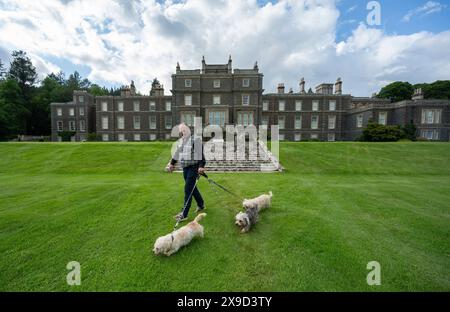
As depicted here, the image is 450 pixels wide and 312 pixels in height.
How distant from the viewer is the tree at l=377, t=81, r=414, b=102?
52906 millimetres

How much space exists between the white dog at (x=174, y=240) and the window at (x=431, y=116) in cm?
4241

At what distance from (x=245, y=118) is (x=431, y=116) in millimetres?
28914

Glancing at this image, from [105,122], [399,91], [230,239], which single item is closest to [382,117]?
[399,91]

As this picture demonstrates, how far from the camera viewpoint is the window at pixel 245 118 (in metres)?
34.1

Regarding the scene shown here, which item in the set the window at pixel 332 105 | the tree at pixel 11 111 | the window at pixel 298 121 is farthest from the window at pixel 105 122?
the window at pixel 332 105

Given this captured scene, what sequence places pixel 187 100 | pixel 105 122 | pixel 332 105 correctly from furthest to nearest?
pixel 105 122
pixel 332 105
pixel 187 100

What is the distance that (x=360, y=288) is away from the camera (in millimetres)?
2760

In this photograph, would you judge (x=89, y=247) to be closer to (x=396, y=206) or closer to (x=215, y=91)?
(x=396, y=206)

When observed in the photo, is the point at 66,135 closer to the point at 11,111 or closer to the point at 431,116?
the point at 11,111

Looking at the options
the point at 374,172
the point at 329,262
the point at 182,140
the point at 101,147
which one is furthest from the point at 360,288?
the point at 101,147

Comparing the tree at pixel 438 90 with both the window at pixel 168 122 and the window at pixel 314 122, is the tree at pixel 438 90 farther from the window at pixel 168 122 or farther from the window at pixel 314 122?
the window at pixel 168 122

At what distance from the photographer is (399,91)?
53219 millimetres
